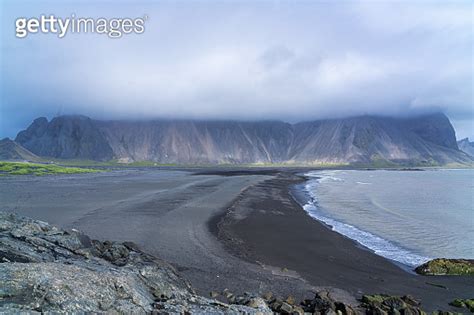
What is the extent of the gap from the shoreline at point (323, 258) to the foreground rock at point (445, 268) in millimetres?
544

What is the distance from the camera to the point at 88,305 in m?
8.56

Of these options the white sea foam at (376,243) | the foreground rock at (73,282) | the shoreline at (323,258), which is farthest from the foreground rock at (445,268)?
the foreground rock at (73,282)

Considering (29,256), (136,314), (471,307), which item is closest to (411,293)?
(471,307)

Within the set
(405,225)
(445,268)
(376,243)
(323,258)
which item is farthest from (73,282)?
(405,225)

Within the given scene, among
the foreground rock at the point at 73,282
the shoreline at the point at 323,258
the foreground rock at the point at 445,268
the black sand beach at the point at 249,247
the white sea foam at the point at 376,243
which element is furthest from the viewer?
the white sea foam at the point at 376,243

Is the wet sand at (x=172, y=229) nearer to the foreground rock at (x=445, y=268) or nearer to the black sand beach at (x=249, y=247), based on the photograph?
the black sand beach at (x=249, y=247)

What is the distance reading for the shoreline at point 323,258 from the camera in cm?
1627

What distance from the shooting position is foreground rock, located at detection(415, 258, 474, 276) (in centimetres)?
1875

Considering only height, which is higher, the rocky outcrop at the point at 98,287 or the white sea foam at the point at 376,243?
the rocky outcrop at the point at 98,287

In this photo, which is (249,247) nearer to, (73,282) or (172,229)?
(172,229)

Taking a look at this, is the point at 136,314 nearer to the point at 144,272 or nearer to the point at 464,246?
the point at 144,272

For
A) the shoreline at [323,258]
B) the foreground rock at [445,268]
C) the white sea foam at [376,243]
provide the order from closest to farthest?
the shoreline at [323,258] → the foreground rock at [445,268] → the white sea foam at [376,243]

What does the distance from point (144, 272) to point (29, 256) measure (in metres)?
3.76

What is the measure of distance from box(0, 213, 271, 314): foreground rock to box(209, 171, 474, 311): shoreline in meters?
7.09
